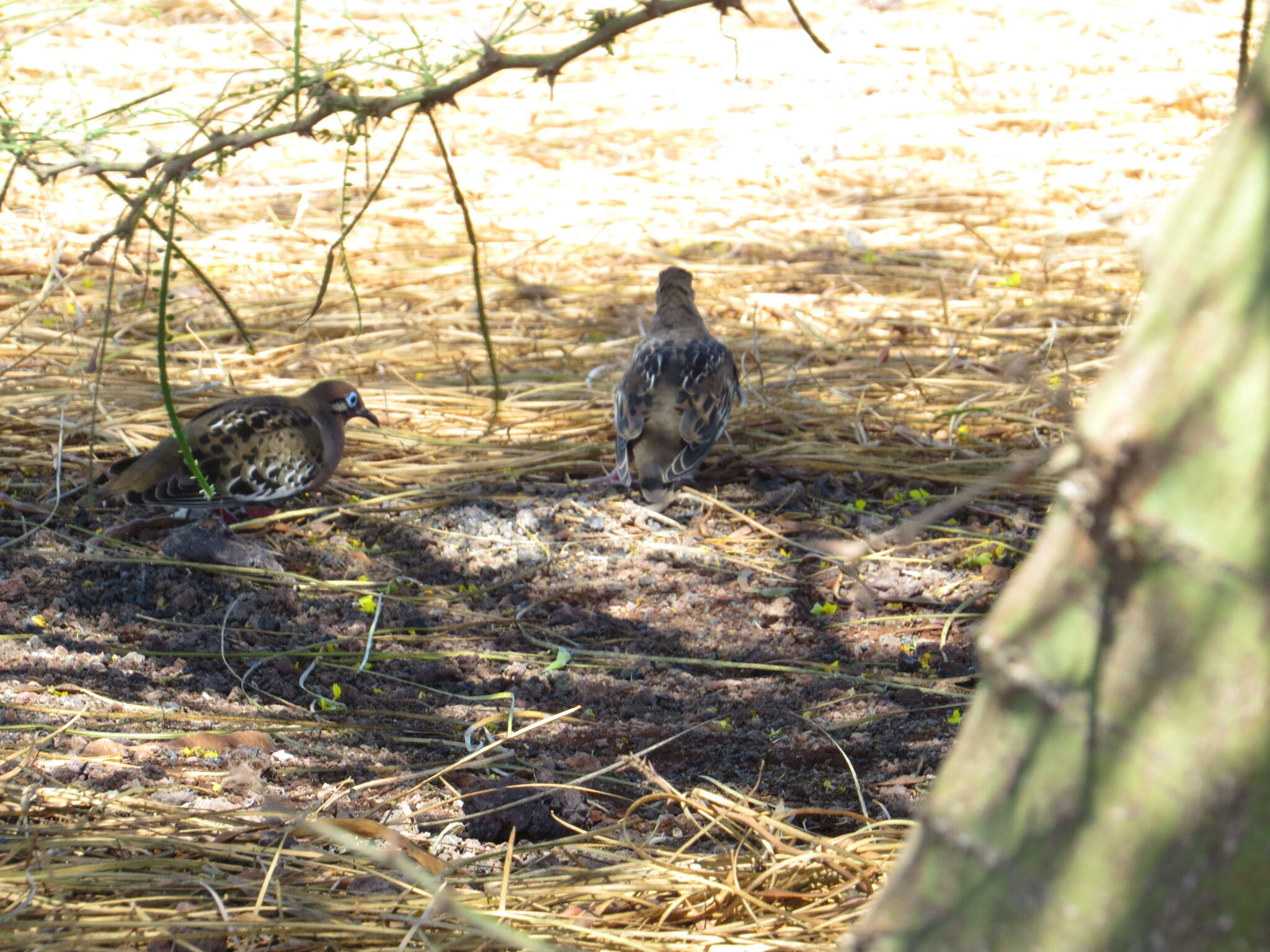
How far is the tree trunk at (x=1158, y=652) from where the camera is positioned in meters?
0.73

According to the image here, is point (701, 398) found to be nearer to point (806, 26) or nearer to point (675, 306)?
point (675, 306)

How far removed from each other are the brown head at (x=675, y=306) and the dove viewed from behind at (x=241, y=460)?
148cm

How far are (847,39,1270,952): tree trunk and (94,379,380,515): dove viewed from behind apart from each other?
11.5ft

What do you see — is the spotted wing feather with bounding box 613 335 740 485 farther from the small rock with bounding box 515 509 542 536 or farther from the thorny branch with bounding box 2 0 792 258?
the thorny branch with bounding box 2 0 792 258

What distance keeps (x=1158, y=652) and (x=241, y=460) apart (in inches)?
146

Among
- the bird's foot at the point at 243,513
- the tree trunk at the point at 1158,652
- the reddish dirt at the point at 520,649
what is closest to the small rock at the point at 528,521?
the reddish dirt at the point at 520,649

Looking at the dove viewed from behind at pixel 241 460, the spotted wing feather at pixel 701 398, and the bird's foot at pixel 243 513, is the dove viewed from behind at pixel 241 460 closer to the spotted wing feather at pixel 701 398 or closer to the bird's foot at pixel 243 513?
the bird's foot at pixel 243 513

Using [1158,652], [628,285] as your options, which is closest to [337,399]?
[628,285]

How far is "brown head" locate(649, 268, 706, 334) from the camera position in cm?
512

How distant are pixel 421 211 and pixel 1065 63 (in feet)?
17.6

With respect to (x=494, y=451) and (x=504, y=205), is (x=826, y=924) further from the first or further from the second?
(x=504, y=205)

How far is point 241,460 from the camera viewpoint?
4.10 m

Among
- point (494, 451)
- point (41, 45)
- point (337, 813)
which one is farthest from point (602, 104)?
point (337, 813)

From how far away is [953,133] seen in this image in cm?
859
